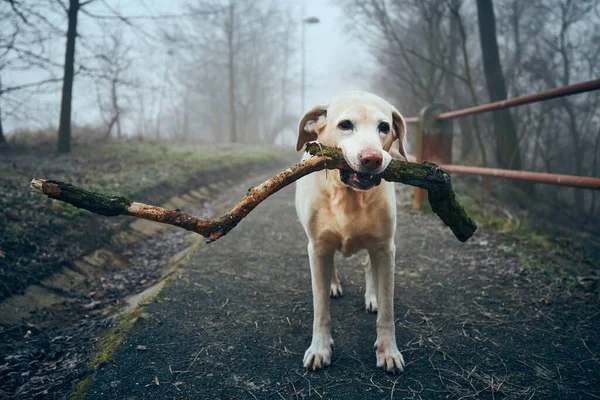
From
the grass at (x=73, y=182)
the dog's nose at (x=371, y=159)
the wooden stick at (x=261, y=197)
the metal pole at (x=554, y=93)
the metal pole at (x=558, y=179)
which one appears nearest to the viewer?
the wooden stick at (x=261, y=197)

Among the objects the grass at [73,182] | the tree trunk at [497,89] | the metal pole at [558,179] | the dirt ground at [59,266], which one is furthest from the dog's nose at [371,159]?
the tree trunk at [497,89]

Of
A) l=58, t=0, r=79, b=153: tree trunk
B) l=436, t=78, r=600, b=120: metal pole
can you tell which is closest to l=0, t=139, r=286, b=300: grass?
l=58, t=0, r=79, b=153: tree trunk

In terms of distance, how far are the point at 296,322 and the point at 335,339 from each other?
1.21ft

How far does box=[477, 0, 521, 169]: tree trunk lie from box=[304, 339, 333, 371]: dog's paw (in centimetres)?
603

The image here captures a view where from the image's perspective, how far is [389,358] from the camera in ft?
7.07

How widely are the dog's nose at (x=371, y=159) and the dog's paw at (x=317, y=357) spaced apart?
3.81 ft

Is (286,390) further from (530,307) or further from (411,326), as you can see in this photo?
(530,307)

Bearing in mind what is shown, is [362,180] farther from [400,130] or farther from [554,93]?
[554,93]

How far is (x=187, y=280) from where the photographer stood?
3393 millimetres

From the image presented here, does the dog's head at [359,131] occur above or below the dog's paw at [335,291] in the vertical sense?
above

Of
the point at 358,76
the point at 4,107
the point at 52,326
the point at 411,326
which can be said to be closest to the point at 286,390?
the point at 411,326

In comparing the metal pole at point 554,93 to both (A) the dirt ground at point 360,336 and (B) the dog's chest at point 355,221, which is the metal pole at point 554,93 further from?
(B) the dog's chest at point 355,221

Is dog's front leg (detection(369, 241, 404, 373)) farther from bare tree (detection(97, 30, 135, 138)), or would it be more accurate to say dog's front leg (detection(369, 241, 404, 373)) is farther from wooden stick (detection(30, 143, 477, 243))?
bare tree (detection(97, 30, 135, 138))

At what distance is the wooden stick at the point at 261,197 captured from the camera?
5.38 ft
